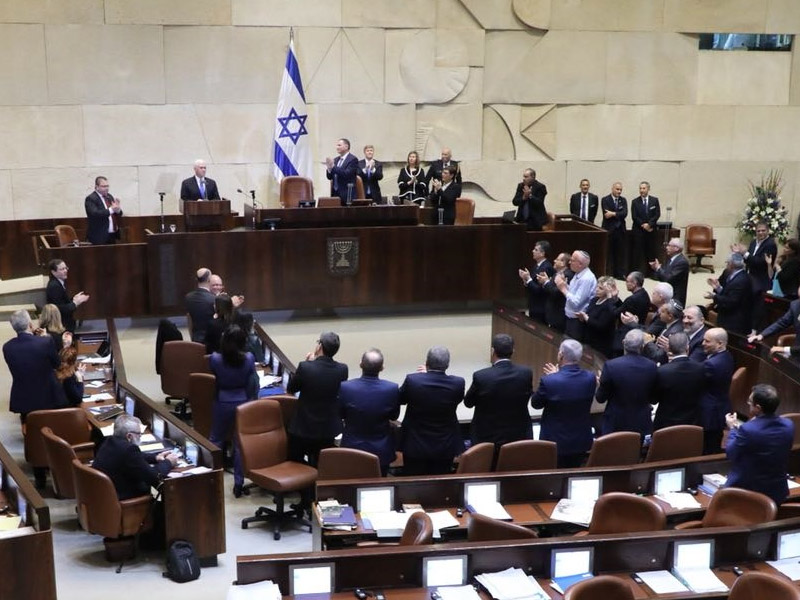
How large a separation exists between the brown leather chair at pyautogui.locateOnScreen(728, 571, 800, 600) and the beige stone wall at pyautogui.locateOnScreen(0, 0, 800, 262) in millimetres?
12353

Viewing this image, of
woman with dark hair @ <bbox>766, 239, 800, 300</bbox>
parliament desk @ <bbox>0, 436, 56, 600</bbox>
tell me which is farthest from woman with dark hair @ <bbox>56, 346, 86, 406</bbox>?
woman with dark hair @ <bbox>766, 239, 800, 300</bbox>

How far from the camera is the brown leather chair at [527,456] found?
6953 mm

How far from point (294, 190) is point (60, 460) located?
756 cm

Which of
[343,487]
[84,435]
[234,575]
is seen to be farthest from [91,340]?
[343,487]

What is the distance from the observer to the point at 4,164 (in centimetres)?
1538

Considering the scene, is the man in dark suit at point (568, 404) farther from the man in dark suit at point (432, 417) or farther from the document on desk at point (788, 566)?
the document on desk at point (788, 566)

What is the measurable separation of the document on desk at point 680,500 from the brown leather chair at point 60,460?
404 centimetres

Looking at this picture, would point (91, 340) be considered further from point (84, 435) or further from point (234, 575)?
point (234, 575)

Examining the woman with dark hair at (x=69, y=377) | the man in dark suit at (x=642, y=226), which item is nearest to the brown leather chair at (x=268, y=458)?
the woman with dark hair at (x=69, y=377)

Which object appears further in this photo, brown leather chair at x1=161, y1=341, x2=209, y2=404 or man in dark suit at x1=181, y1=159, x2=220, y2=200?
man in dark suit at x1=181, y1=159, x2=220, y2=200

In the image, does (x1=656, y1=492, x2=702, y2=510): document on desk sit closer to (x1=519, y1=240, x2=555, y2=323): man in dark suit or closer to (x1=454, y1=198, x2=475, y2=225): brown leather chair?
(x1=519, y1=240, x2=555, y2=323): man in dark suit

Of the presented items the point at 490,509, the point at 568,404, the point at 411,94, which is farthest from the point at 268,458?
the point at 411,94

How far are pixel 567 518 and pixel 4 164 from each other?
11.8m

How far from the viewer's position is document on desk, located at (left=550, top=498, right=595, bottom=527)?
6.29 metres
